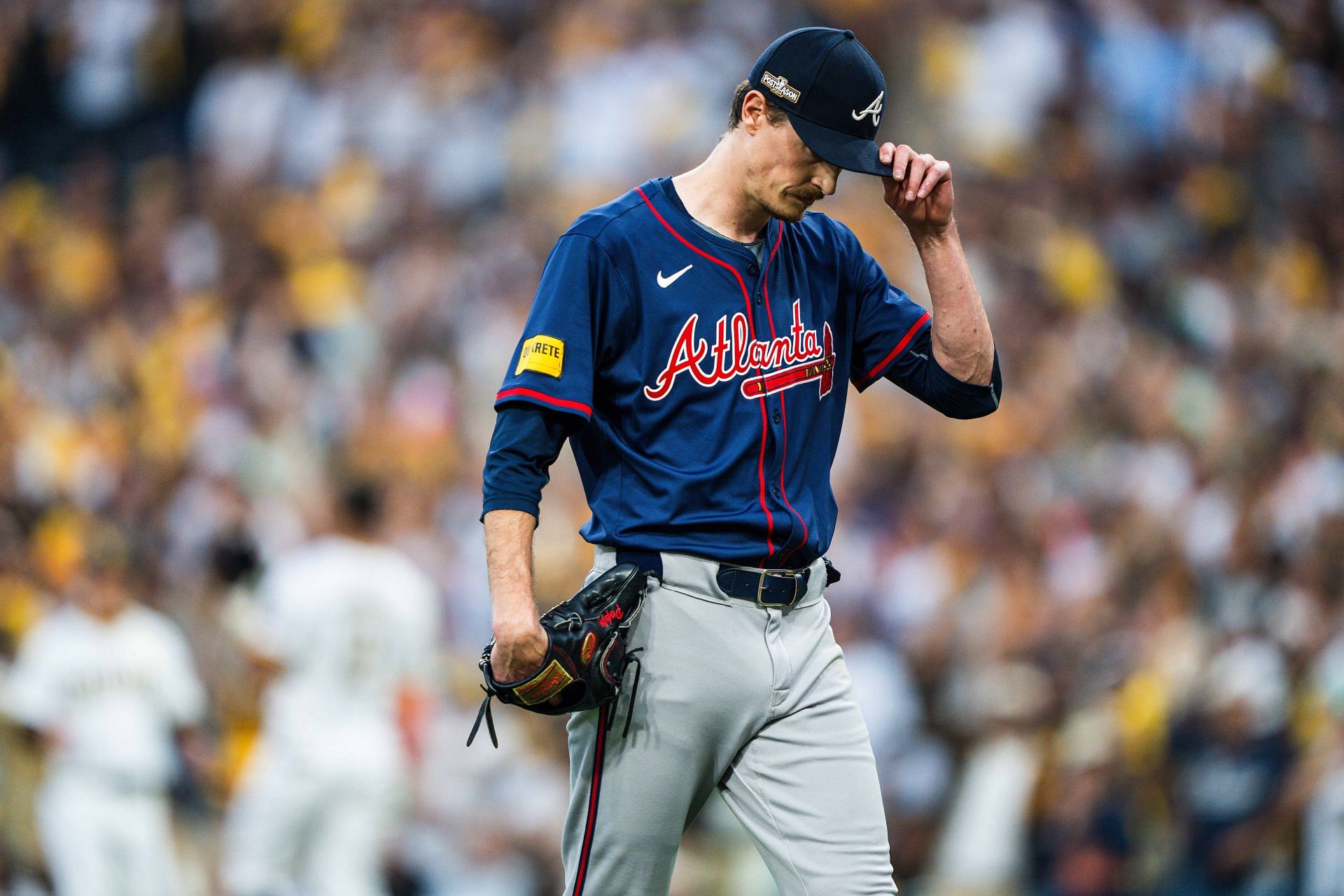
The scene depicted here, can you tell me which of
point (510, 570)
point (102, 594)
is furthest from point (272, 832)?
point (510, 570)

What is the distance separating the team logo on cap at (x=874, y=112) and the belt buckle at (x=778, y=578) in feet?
2.70

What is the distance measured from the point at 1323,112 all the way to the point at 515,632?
8309 mm

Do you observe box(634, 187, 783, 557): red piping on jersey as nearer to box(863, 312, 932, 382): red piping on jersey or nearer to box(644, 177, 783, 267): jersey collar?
box(644, 177, 783, 267): jersey collar

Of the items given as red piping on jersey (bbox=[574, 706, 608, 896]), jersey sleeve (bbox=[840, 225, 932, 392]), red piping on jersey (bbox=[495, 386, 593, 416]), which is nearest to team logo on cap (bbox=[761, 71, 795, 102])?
jersey sleeve (bbox=[840, 225, 932, 392])

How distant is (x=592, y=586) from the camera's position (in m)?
2.65

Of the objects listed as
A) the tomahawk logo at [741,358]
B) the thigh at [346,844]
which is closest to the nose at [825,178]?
the tomahawk logo at [741,358]

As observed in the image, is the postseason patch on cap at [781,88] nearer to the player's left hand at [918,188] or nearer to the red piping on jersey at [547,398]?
the player's left hand at [918,188]

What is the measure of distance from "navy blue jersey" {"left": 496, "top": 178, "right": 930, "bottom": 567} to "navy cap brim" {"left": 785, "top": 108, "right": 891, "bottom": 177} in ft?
0.79

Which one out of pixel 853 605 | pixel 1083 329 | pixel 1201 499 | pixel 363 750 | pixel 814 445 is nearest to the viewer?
pixel 814 445

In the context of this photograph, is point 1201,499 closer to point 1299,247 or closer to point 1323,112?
point 1299,247

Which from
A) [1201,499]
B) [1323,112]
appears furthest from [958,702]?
[1323,112]

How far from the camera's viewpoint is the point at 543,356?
8.55 ft

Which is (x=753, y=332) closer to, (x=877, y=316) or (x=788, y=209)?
(x=788, y=209)

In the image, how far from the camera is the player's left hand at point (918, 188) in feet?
8.86
